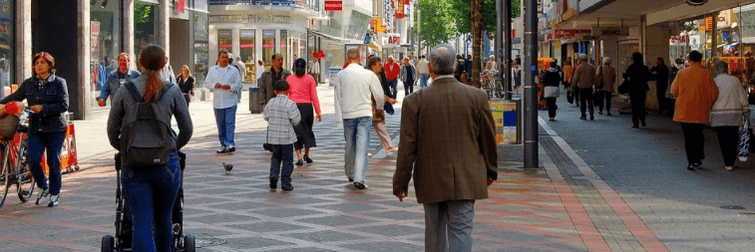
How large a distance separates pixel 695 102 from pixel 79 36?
15.5m

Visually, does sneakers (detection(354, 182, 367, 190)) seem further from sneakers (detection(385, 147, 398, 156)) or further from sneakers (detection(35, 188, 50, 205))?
sneakers (detection(385, 147, 398, 156))

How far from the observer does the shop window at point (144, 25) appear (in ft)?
105

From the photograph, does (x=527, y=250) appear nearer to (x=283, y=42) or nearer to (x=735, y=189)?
(x=735, y=189)

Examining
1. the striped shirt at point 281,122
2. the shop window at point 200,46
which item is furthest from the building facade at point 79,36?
the striped shirt at point 281,122

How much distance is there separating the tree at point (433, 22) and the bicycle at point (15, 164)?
3811 inches

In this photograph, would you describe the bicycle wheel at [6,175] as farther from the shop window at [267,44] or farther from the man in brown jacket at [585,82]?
the shop window at [267,44]

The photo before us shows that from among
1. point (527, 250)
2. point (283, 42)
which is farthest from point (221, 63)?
point (283, 42)

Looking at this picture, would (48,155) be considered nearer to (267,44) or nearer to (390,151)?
(390,151)

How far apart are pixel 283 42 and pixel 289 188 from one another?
4383 cm

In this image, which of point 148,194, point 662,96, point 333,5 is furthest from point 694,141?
point 333,5

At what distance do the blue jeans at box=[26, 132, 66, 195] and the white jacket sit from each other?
9.92 ft

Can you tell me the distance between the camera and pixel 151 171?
268 inches

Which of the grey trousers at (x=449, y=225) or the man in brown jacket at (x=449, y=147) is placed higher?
the man in brown jacket at (x=449, y=147)

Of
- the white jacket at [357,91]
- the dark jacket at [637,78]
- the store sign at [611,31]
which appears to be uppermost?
the store sign at [611,31]
